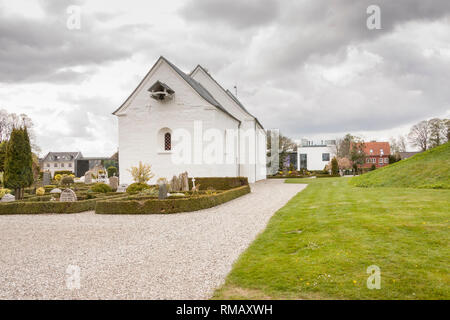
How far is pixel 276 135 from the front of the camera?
5025 cm

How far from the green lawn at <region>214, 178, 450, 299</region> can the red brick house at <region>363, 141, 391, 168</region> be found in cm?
5930

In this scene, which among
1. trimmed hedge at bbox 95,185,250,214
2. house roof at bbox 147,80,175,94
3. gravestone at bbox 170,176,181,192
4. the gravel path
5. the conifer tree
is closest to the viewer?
the gravel path

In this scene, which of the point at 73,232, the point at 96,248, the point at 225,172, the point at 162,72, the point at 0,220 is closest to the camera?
the point at 96,248

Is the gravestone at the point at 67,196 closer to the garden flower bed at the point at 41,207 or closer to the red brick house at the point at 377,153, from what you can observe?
the garden flower bed at the point at 41,207

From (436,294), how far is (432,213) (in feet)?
14.5

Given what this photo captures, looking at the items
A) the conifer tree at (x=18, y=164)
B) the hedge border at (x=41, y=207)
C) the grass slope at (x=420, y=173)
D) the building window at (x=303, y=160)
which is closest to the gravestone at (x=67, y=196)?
the hedge border at (x=41, y=207)

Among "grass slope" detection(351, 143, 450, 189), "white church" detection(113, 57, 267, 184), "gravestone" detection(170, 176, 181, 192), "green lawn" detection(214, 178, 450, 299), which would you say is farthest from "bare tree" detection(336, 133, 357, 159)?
"green lawn" detection(214, 178, 450, 299)

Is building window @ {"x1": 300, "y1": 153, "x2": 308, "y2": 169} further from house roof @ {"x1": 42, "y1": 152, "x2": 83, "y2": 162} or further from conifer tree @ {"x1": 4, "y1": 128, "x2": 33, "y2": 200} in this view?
conifer tree @ {"x1": 4, "y1": 128, "x2": 33, "y2": 200}

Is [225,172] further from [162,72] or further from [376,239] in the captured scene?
[376,239]

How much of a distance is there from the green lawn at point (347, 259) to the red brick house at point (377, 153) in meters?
59.3

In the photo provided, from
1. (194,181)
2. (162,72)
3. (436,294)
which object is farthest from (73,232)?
(162,72)

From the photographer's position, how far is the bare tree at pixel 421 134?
49.0m

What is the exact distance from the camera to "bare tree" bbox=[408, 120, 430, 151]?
161 ft

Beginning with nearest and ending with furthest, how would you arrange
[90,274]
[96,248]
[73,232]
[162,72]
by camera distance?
[90,274] → [96,248] → [73,232] → [162,72]
